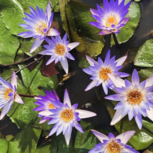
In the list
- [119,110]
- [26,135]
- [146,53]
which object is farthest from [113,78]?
[26,135]

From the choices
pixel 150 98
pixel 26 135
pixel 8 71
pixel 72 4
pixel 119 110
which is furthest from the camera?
pixel 8 71

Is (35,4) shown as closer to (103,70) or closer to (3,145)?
(103,70)

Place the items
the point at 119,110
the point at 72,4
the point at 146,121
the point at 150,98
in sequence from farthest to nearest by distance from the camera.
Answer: the point at 72,4
the point at 146,121
the point at 119,110
the point at 150,98

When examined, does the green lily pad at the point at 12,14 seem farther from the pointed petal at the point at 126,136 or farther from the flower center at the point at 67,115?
the pointed petal at the point at 126,136

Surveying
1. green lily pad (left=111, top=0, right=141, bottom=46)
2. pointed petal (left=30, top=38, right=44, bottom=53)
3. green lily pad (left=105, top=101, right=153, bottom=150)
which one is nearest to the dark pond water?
green lily pad (left=111, top=0, right=141, bottom=46)

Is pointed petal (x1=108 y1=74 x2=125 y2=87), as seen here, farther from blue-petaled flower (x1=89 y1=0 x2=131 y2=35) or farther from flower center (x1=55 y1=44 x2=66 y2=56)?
flower center (x1=55 y1=44 x2=66 y2=56)

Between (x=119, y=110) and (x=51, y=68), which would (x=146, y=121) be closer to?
(x=119, y=110)

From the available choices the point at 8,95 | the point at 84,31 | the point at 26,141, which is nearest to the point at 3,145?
the point at 26,141
